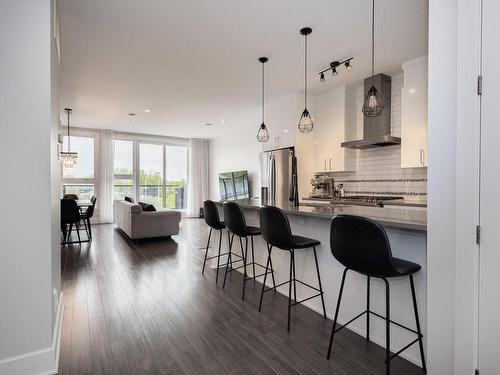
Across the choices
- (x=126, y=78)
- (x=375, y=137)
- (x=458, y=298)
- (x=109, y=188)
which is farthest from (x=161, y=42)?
(x=109, y=188)

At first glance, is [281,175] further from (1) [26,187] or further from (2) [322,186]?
(1) [26,187]

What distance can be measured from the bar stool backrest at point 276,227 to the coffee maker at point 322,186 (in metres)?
2.61

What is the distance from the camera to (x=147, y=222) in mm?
5562

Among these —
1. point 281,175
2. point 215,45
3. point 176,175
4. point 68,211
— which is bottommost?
point 68,211

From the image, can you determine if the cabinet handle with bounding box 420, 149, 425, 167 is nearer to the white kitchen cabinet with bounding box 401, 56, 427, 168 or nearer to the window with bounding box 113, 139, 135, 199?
the white kitchen cabinet with bounding box 401, 56, 427, 168

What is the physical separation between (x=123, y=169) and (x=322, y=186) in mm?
6369

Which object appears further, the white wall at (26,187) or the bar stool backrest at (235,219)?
A: the bar stool backrest at (235,219)

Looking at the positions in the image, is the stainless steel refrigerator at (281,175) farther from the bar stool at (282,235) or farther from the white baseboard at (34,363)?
the white baseboard at (34,363)

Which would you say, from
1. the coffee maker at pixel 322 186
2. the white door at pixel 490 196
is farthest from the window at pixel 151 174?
the white door at pixel 490 196

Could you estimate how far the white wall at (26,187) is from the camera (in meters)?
1.60

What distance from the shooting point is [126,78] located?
166 inches

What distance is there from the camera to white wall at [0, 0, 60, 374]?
1.60 meters

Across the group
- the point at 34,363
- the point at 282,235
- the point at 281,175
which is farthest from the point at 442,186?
the point at 281,175

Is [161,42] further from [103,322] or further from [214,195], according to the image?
[214,195]
